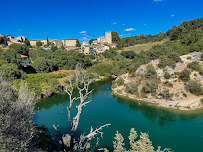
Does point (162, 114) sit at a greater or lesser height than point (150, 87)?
lesser

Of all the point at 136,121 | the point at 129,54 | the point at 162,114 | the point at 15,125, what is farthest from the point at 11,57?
the point at 129,54

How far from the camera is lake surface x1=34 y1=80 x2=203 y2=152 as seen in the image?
2159 centimetres

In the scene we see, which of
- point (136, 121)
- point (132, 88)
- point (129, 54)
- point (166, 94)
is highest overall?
point (129, 54)

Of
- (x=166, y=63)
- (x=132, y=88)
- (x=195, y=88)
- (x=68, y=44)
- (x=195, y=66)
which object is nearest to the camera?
(x=195, y=88)

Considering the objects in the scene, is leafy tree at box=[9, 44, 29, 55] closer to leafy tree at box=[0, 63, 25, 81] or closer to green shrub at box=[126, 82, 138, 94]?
leafy tree at box=[0, 63, 25, 81]

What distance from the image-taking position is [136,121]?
28.0 metres

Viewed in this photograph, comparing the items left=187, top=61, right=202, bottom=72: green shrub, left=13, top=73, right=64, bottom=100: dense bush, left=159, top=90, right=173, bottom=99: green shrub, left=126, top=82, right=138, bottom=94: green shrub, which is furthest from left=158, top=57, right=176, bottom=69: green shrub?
left=13, top=73, right=64, bottom=100: dense bush

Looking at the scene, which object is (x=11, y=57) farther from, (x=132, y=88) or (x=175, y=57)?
(x=175, y=57)

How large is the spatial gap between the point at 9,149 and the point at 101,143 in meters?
15.0

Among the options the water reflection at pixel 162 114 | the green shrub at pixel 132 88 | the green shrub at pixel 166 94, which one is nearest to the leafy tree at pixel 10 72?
the green shrub at pixel 132 88

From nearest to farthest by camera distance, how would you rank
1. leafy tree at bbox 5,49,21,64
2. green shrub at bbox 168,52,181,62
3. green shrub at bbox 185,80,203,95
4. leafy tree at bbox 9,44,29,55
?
green shrub at bbox 185,80,203,95 < green shrub at bbox 168,52,181,62 < leafy tree at bbox 5,49,21,64 < leafy tree at bbox 9,44,29,55

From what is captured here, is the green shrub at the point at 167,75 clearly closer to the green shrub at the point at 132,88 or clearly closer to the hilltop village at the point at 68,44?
the green shrub at the point at 132,88

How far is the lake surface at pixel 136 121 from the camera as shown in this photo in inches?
850

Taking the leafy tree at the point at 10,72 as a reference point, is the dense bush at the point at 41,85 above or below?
below
